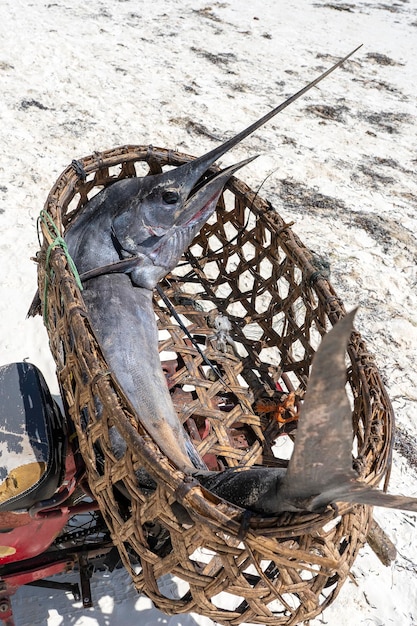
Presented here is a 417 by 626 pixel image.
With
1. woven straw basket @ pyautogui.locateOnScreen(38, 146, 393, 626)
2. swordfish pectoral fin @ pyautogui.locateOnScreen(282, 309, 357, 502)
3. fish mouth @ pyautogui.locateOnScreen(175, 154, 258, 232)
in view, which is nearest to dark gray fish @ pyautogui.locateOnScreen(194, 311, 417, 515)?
swordfish pectoral fin @ pyautogui.locateOnScreen(282, 309, 357, 502)

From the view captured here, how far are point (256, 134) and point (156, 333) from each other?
4078 mm

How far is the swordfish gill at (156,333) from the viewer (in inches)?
50.4

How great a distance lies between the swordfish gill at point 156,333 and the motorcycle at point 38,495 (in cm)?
26

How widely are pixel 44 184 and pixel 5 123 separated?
1.06m

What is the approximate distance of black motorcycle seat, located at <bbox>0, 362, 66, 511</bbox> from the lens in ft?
6.43

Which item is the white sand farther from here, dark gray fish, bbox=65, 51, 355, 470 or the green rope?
the green rope

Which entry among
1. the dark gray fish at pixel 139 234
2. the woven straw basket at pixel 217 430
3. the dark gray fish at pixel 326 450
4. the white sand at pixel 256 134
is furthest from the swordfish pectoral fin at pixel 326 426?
the white sand at pixel 256 134

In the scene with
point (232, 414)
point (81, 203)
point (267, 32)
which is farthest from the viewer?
point (267, 32)

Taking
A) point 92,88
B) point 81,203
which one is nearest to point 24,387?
point 81,203

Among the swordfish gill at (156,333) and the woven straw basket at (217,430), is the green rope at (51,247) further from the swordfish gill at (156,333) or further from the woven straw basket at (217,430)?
the swordfish gill at (156,333)

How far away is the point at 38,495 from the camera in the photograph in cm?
201

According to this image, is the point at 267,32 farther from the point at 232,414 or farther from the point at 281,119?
the point at 232,414

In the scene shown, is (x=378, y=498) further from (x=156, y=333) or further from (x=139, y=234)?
(x=139, y=234)

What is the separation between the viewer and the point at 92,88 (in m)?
6.33
